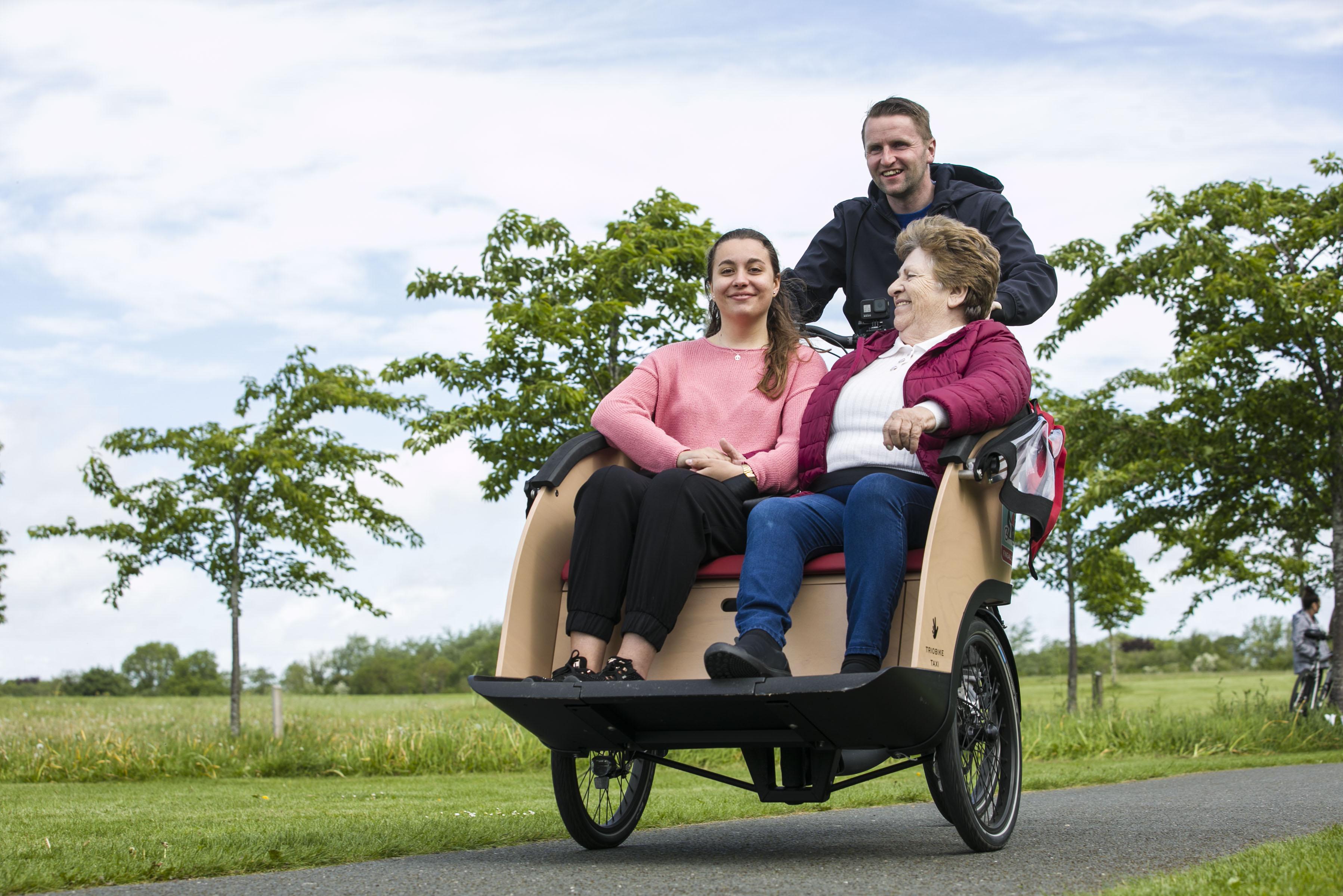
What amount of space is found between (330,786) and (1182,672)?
34.1 meters

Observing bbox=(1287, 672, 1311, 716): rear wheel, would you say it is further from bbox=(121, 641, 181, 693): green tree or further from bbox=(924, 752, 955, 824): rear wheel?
→ bbox=(121, 641, 181, 693): green tree

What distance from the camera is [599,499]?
3.64 metres

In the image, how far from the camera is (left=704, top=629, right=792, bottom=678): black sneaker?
3131 mm

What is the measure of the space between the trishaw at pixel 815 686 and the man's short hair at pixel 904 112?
158cm

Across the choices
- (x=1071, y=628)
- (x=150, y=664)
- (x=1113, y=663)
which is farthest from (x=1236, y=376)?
(x=150, y=664)

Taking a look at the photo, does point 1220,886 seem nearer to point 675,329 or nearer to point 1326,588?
point 675,329

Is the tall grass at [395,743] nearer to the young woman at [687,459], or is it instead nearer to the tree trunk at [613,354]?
the tree trunk at [613,354]

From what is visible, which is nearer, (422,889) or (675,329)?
(422,889)

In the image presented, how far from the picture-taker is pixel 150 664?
45594 millimetres

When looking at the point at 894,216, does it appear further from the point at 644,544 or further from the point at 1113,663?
the point at 1113,663

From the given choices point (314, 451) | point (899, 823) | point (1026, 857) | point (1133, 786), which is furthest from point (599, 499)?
point (314, 451)

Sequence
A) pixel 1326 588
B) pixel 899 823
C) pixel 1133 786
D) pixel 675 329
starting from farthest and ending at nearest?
1. pixel 1326 588
2. pixel 675 329
3. pixel 1133 786
4. pixel 899 823

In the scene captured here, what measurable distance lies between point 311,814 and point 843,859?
134 inches

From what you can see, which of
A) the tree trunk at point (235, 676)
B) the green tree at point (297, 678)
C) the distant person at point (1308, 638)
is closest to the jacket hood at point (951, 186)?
the tree trunk at point (235, 676)
